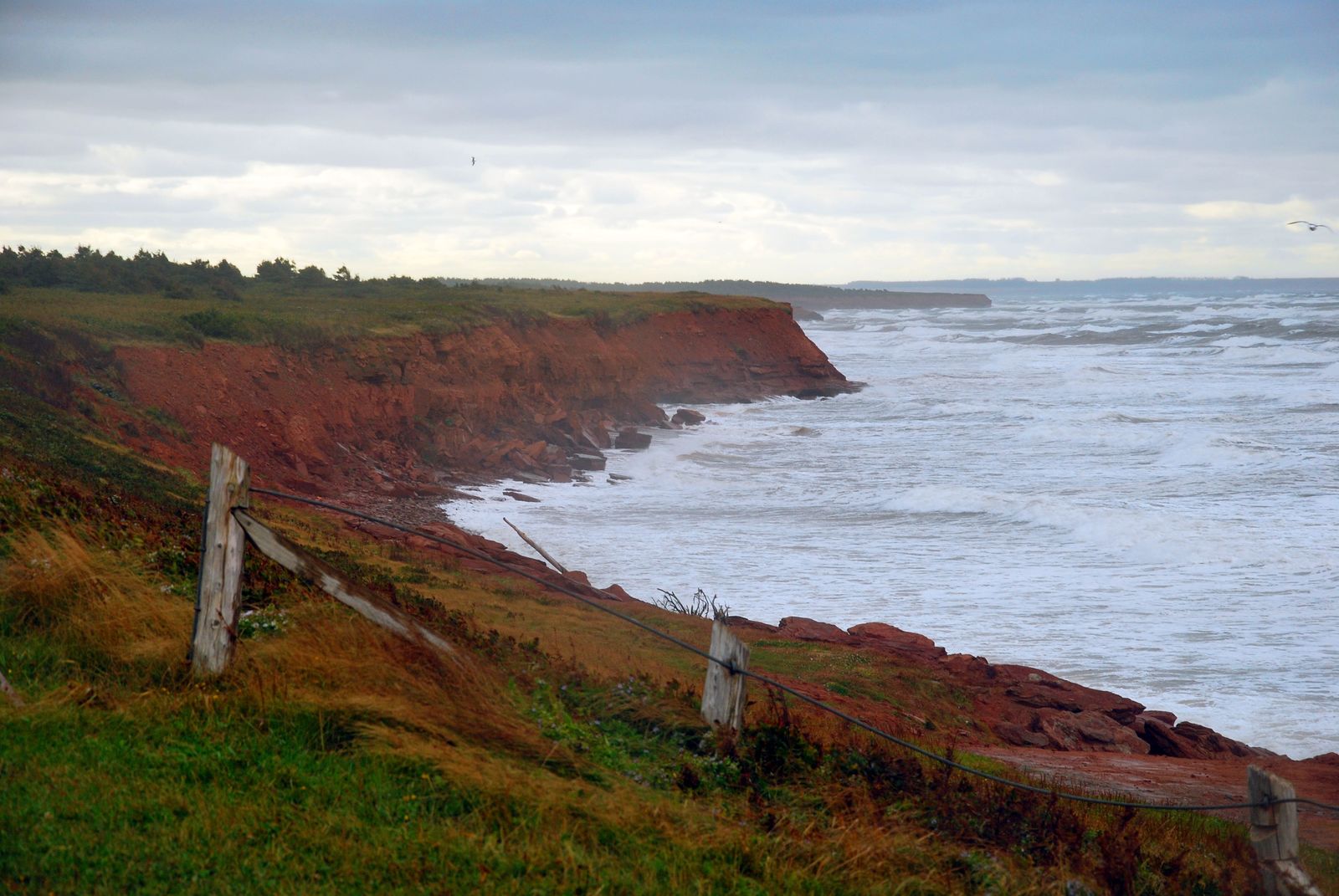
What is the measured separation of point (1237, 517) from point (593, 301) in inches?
1421

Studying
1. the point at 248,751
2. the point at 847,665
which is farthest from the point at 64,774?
the point at 847,665

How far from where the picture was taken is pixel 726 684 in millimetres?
5648

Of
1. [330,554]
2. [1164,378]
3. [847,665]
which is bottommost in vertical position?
[847,665]

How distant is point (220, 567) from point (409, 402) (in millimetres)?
24115

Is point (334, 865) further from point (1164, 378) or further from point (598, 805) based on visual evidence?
point (1164, 378)

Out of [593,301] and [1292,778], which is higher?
[593,301]

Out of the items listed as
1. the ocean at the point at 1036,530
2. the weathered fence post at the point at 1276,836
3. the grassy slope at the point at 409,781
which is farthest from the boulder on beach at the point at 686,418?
the weathered fence post at the point at 1276,836

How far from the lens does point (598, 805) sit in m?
4.72

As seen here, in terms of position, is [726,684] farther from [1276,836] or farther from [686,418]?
[686,418]

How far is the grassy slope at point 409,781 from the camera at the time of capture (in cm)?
417

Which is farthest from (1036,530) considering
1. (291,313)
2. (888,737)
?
(291,313)

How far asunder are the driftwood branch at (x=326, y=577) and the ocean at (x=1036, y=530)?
1020 cm

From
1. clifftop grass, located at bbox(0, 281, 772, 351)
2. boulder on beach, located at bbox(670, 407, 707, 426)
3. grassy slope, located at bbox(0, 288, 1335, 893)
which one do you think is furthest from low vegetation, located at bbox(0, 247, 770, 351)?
grassy slope, located at bbox(0, 288, 1335, 893)

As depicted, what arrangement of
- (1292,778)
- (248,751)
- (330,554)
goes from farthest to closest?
(330,554) < (1292,778) < (248,751)
